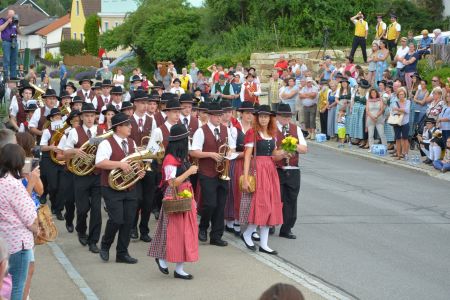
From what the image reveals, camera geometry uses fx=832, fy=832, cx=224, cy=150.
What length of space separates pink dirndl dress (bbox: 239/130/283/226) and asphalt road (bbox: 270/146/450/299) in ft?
1.95

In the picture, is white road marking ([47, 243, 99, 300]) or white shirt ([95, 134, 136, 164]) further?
white shirt ([95, 134, 136, 164])

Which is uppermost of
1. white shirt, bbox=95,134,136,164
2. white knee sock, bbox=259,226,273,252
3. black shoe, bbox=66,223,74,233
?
white shirt, bbox=95,134,136,164

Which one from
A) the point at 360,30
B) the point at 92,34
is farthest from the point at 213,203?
the point at 92,34

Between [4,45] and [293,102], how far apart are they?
8.65 meters

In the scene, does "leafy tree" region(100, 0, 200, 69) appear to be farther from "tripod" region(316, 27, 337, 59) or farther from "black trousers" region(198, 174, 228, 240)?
"black trousers" region(198, 174, 228, 240)

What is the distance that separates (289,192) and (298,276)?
2329mm

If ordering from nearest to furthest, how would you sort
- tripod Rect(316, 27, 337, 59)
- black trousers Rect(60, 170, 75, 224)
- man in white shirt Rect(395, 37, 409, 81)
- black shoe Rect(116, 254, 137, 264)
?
black shoe Rect(116, 254, 137, 264), black trousers Rect(60, 170, 75, 224), man in white shirt Rect(395, 37, 409, 81), tripod Rect(316, 27, 337, 59)

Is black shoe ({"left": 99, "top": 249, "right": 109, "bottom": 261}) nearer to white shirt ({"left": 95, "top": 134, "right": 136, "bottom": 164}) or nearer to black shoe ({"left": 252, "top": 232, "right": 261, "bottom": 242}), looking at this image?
white shirt ({"left": 95, "top": 134, "right": 136, "bottom": 164})

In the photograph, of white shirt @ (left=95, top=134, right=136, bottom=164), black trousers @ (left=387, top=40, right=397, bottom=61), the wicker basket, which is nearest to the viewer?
the wicker basket

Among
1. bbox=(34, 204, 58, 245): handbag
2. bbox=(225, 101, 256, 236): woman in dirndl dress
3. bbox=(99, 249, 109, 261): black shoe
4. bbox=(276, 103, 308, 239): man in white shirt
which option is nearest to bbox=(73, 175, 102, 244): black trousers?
bbox=(99, 249, 109, 261): black shoe

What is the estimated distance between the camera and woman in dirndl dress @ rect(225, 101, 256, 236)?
12.2m

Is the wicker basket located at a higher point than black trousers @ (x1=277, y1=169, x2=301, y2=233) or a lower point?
higher

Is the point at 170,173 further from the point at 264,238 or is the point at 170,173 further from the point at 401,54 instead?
the point at 401,54

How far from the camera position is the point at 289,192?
1230 centimetres
